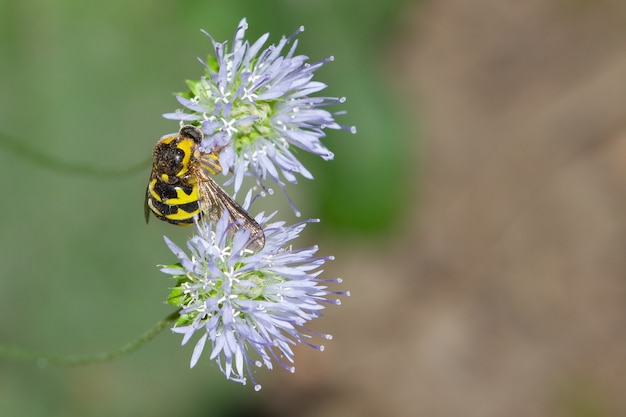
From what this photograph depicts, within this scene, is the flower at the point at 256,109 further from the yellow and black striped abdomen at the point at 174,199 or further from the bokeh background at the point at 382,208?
the bokeh background at the point at 382,208

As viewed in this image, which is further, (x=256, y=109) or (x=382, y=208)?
(x=382, y=208)

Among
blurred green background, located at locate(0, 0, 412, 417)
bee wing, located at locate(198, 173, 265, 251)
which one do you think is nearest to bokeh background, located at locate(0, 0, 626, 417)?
blurred green background, located at locate(0, 0, 412, 417)

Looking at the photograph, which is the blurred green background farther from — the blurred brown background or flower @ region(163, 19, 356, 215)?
flower @ region(163, 19, 356, 215)

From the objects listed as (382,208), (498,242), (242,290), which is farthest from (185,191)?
(498,242)

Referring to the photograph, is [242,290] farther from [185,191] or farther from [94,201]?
[94,201]

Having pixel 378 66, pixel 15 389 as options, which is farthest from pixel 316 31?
pixel 15 389
